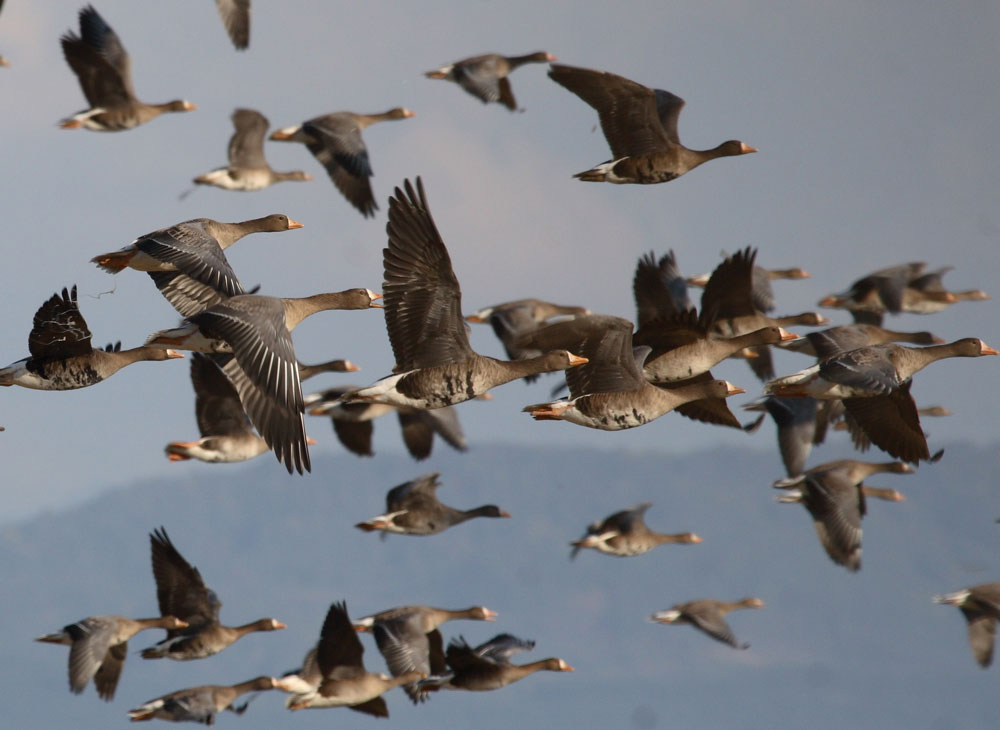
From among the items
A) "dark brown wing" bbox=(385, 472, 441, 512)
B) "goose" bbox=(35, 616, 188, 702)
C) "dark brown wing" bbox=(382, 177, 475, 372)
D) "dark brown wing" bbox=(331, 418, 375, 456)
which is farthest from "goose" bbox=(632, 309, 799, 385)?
"dark brown wing" bbox=(331, 418, 375, 456)

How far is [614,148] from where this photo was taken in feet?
61.6

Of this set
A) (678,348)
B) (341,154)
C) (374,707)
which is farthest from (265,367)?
(341,154)

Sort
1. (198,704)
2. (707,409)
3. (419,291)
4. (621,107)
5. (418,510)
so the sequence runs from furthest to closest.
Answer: (418,510)
(198,704)
(621,107)
(707,409)
(419,291)

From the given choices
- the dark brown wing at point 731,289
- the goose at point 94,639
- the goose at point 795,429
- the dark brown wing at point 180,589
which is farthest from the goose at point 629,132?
the goose at point 94,639

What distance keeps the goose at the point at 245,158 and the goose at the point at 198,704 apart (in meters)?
11.1

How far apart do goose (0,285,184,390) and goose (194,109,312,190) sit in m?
12.3

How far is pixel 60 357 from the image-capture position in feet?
54.4

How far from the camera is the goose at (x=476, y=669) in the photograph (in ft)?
62.8

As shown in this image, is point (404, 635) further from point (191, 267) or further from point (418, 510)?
point (191, 267)

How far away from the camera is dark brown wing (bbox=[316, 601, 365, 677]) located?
19172mm

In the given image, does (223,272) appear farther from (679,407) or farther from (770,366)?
(770,366)

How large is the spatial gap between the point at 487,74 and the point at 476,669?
987cm

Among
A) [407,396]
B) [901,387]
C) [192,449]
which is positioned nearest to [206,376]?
[192,449]

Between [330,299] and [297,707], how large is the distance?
17.5 feet
